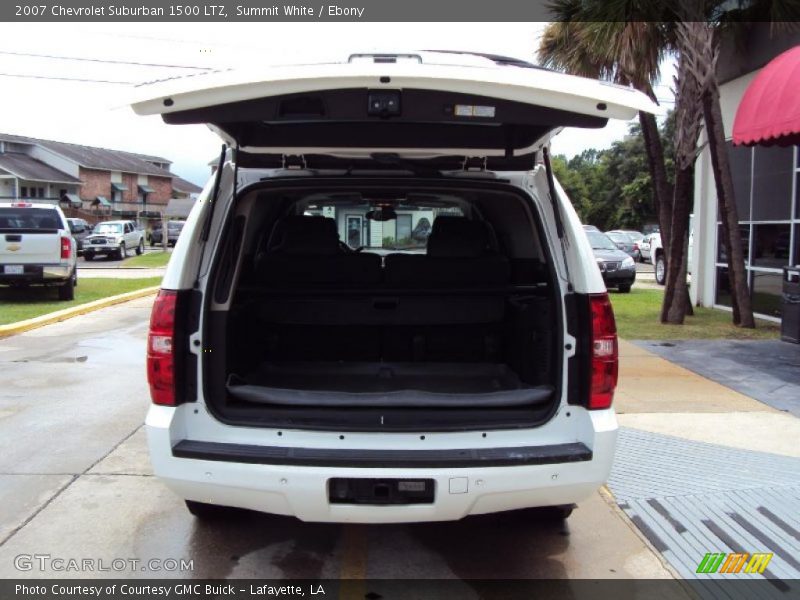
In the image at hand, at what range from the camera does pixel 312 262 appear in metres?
4.53

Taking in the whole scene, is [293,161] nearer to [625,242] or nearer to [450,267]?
[450,267]

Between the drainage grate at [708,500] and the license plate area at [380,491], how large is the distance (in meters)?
1.54

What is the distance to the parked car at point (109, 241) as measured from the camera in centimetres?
3077

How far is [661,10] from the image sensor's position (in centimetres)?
1092

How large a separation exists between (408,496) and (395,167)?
5.19 ft

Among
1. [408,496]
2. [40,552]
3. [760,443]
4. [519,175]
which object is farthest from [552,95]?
[760,443]

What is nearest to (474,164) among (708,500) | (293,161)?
(293,161)

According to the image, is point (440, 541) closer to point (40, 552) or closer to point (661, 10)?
point (40, 552)

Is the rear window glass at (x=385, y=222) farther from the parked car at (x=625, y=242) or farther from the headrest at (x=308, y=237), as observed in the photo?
the parked car at (x=625, y=242)

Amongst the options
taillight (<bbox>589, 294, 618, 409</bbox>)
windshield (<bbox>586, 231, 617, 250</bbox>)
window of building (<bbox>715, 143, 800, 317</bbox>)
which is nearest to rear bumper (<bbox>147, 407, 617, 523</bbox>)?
taillight (<bbox>589, 294, 618, 409</bbox>)

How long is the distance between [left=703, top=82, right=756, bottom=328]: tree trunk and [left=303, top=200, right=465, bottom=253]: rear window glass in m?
6.57

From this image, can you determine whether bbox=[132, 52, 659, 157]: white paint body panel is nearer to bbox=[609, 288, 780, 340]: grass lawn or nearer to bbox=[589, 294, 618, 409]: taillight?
bbox=[589, 294, 618, 409]: taillight

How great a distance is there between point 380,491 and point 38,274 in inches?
488

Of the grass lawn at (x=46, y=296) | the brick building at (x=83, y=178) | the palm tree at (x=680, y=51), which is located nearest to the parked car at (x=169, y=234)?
the brick building at (x=83, y=178)
